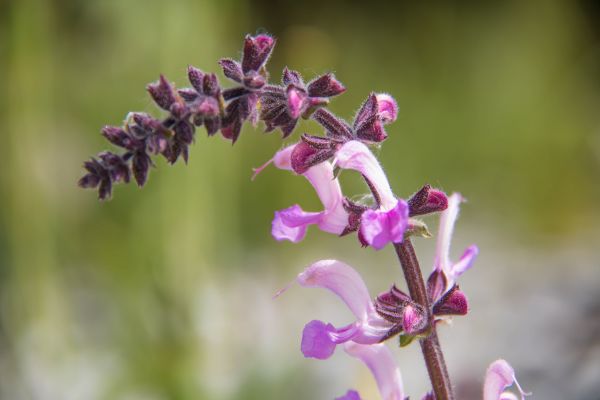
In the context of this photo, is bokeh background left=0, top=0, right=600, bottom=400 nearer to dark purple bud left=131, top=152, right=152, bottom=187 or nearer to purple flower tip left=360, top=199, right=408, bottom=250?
dark purple bud left=131, top=152, right=152, bottom=187

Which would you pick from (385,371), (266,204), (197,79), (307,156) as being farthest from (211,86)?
(266,204)

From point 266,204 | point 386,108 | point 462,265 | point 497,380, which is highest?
point 266,204

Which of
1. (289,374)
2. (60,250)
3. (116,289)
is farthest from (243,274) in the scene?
(289,374)

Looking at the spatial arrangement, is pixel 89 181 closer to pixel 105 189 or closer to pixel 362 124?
pixel 105 189

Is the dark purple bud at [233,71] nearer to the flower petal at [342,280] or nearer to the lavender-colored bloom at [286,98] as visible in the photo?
the lavender-colored bloom at [286,98]

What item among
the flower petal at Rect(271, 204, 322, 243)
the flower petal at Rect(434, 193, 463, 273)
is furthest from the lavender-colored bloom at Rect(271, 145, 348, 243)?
the flower petal at Rect(434, 193, 463, 273)

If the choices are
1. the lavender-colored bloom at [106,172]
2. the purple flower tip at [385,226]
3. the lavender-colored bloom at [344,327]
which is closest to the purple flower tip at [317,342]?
the lavender-colored bloom at [344,327]

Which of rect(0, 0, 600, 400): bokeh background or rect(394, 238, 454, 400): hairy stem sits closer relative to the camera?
rect(394, 238, 454, 400): hairy stem
